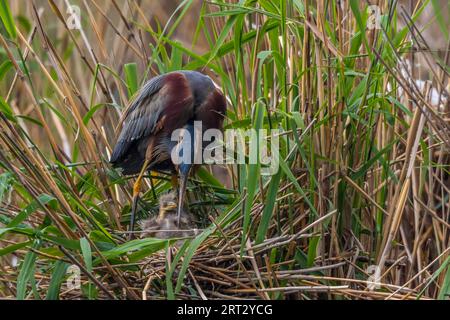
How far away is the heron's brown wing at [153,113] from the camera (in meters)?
2.84

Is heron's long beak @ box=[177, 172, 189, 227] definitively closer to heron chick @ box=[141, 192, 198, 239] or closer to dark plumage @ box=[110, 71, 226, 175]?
heron chick @ box=[141, 192, 198, 239]

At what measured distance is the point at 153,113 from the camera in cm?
297

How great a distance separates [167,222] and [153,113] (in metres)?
0.48

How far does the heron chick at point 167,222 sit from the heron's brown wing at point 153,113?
26 cm

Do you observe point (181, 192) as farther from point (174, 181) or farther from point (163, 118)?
point (163, 118)

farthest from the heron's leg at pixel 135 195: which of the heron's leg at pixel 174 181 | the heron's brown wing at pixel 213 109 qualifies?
the heron's brown wing at pixel 213 109

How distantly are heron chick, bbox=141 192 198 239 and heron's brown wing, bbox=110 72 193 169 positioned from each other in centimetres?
26

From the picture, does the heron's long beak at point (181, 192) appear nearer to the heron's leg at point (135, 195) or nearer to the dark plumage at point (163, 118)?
the dark plumage at point (163, 118)

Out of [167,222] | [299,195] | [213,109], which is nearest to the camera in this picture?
[299,195]

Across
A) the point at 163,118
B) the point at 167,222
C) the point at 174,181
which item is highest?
the point at 163,118

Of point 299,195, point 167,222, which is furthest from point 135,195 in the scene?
point 299,195

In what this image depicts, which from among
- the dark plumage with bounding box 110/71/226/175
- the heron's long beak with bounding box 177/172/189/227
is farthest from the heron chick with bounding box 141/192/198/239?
the dark plumage with bounding box 110/71/226/175

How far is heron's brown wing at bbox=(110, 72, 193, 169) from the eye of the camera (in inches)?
Answer: 112

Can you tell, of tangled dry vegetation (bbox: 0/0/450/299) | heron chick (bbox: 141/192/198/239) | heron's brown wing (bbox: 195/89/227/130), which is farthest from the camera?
heron's brown wing (bbox: 195/89/227/130)
